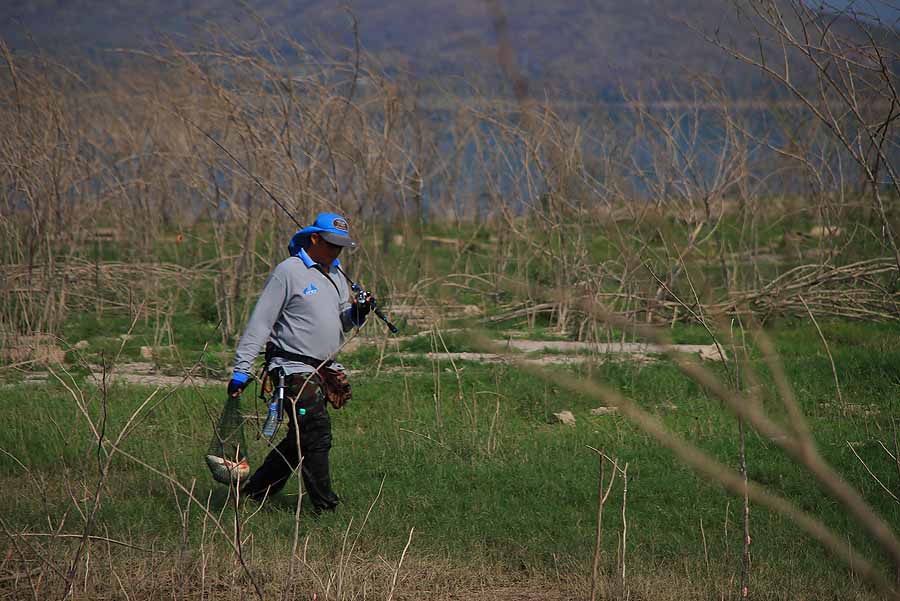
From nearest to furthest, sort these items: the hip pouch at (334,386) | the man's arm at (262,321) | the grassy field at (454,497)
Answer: the grassy field at (454,497)
the man's arm at (262,321)
the hip pouch at (334,386)

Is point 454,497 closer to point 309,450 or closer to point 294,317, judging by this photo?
point 309,450

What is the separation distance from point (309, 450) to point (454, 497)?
34.0 inches

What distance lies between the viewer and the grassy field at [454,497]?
409cm

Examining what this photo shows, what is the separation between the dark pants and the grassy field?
133mm

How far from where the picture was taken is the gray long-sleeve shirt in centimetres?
499

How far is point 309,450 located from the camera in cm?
496

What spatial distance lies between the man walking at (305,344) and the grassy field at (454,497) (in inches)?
9.1

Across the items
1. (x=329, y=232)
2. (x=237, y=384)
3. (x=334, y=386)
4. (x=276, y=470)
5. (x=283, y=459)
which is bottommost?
(x=276, y=470)

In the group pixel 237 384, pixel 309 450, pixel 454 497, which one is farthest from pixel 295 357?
pixel 454 497

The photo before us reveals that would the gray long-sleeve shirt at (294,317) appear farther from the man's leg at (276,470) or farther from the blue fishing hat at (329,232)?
the man's leg at (276,470)

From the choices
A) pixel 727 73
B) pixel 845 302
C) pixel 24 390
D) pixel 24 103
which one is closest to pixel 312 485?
pixel 24 390

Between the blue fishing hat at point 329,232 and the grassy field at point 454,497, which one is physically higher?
the blue fishing hat at point 329,232

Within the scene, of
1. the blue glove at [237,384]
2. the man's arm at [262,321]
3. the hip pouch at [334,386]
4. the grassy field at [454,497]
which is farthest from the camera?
the hip pouch at [334,386]

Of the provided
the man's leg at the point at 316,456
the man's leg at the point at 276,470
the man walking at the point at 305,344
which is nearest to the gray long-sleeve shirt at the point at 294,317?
the man walking at the point at 305,344
